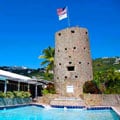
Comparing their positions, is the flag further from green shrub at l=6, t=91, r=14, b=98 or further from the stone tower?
green shrub at l=6, t=91, r=14, b=98

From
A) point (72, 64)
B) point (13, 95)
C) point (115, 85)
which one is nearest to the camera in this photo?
point (13, 95)

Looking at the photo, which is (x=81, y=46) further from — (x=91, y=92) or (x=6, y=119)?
(x=6, y=119)

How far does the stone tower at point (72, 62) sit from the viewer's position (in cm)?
3353

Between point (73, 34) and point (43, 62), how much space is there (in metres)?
7.45

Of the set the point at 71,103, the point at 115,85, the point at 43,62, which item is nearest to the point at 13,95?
the point at 71,103

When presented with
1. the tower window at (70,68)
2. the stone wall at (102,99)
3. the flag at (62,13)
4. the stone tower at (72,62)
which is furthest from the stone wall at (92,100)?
the flag at (62,13)

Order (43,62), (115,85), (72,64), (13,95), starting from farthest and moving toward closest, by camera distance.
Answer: (43,62)
(72,64)
(115,85)
(13,95)

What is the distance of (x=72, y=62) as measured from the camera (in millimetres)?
33594

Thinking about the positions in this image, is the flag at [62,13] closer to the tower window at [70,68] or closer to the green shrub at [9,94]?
the tower window at [70,68]

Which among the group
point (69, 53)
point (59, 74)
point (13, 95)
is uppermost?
point (69, 53)

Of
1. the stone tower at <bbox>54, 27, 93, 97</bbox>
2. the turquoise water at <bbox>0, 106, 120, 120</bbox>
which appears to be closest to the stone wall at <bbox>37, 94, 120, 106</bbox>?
the stone tower at <bbox>54, 27, 93, 97</bbox>

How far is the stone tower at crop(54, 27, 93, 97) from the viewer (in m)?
33.5

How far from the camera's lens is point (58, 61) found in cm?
3459

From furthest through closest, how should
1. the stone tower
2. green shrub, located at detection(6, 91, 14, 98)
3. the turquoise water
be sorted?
the stone tower
green shrub, located at detection(6, 91, 14, 98)
the turquoise water
